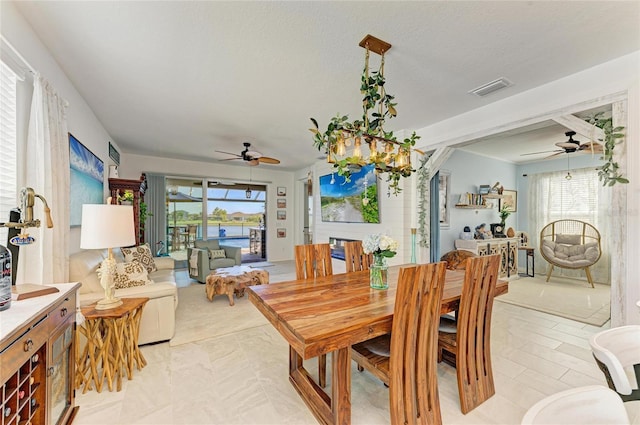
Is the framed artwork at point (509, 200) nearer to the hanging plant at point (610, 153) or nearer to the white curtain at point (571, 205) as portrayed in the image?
the white curtain at point (571, 205)

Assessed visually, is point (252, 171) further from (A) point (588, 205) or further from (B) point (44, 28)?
(A) point (588, 205)

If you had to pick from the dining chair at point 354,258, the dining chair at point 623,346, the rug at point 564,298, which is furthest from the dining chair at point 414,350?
the rug at point 564,298

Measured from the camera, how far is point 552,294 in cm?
441

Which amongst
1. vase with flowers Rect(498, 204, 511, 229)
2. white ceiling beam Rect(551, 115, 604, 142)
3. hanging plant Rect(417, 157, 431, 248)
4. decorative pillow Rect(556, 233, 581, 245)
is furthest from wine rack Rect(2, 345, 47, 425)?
decorative pillow Rect(556, 233, 581, 245)

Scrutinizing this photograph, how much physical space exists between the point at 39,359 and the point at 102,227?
0.91 metres

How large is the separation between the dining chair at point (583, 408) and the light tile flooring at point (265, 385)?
1.21 m

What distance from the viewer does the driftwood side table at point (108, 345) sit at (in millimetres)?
1979

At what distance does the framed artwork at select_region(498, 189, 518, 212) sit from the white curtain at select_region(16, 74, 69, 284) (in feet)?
24.4

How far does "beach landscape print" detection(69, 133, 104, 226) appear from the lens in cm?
290

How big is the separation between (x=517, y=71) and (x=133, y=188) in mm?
5591

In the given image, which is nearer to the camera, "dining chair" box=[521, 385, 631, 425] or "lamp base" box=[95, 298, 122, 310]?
"dining chair" box=[521, 385, 631, 425]

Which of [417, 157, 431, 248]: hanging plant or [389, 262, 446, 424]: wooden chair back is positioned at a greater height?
[417, 157, 431, 248]: hanging plant

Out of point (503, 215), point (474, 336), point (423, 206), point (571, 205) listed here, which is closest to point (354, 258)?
point (474, 336)

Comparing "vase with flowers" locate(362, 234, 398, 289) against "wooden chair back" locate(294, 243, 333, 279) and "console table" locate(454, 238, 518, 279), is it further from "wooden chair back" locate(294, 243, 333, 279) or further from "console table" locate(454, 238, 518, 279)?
"console table" locate(454, 238, 518, 279)
